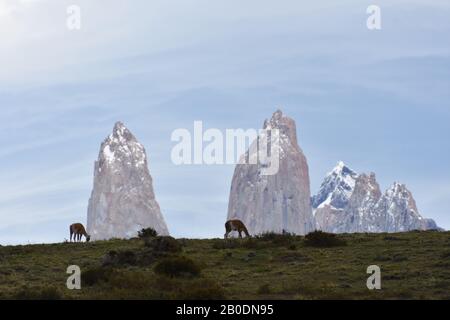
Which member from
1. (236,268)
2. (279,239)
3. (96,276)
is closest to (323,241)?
(279,239)

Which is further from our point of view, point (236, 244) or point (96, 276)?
point (236, 244)

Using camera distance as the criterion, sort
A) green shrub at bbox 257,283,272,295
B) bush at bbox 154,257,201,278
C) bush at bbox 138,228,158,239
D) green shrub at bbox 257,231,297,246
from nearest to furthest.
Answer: green shrub at bbox 257,283,272,295, bush at bbox 154,257,201,278, green shrub at bbox 257,231,297,246, bush at bbox 138,228,158,239

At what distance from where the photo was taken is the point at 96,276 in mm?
40188

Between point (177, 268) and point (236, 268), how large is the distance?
4.23 meters

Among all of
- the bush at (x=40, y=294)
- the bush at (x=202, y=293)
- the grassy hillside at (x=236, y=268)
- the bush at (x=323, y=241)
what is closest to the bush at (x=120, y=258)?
the grassy hillside at (x=236, y=268)

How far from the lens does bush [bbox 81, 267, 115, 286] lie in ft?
131

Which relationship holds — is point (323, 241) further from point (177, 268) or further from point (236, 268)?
point (177, 268)

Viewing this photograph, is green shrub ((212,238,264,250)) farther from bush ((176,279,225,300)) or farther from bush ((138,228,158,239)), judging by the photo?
bush ((176,279,225,300))

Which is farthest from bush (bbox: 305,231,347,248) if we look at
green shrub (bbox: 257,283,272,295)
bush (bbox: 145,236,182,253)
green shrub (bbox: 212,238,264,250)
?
green shrub (bbox: 257,283,272,295)

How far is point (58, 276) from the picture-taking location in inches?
1714

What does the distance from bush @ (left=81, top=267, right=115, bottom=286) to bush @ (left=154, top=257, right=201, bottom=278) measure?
206 centimetres
